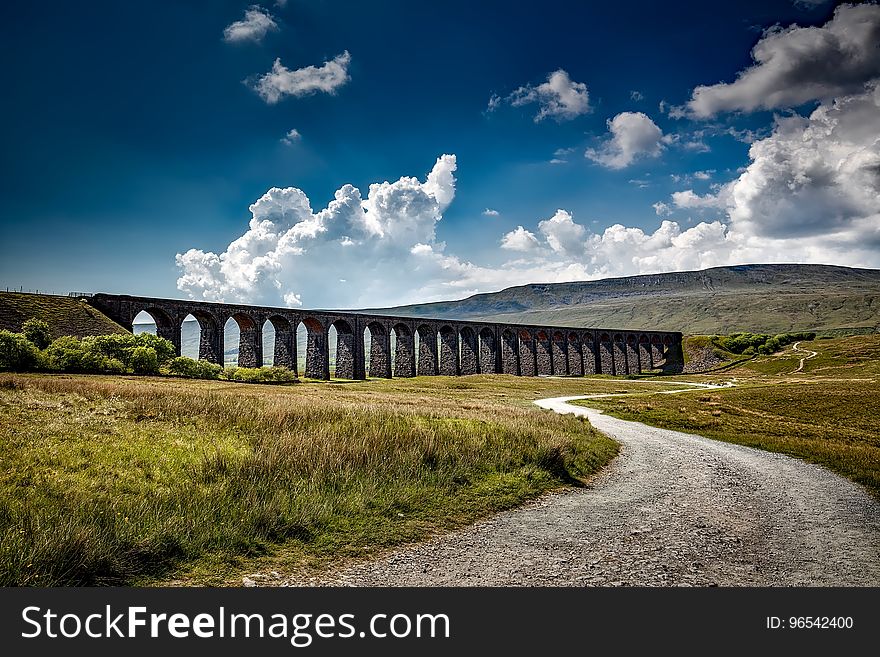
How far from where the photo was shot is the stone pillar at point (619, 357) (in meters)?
103

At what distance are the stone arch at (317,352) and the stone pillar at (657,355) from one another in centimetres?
8008

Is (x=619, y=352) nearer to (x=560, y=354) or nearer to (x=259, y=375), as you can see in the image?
(x=560, y=354)

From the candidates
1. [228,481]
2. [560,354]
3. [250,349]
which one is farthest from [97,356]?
[560,354]

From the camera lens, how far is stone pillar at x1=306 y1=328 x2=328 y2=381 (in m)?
58.4

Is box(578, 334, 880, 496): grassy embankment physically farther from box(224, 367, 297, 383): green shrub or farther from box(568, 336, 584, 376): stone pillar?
box(568, 336, 584, 376): stone pillar

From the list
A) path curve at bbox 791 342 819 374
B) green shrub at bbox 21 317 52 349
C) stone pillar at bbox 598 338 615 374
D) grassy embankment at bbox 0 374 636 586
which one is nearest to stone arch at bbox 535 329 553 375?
stone pillar at bbox 598 338 615 374

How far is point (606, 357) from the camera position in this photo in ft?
337

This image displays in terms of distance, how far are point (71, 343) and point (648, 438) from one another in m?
33.8

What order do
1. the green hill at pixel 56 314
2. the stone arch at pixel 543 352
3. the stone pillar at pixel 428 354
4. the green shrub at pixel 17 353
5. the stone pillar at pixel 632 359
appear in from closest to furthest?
the green shrub at pixel 17 353 → the green hill at pixel 56 314 → the stone pillar at pixel 428 354 → the stone arch at pixel 543 352 → the stone pillar at pixel 632 359

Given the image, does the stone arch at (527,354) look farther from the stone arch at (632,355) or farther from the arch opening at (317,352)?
the arch opening at (317,352)

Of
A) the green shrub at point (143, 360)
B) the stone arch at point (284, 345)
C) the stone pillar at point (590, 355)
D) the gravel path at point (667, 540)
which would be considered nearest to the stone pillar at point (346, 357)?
the stone arch at point (284, 345)

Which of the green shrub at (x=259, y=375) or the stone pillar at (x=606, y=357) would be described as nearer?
the green shrub at (x=259, y=375)

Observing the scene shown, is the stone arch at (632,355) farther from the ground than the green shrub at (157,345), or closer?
closer

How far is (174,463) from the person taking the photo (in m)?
8.72
